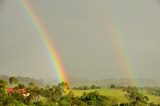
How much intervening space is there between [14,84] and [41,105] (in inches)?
3329

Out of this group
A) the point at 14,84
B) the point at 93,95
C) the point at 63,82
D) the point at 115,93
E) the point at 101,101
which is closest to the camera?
the point at 101,101

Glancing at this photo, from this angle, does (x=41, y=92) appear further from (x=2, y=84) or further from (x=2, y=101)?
(x=2, y=101)

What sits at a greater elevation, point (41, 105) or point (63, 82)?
point (63, 82)

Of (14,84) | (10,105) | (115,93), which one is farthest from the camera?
(115,93)

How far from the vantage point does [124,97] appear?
187 meters

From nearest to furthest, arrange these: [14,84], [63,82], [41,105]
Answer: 1. [41,105]
2. [63,82]
3. [14,84]

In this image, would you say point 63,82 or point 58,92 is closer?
point 58,92

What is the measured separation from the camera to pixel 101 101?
444 feet

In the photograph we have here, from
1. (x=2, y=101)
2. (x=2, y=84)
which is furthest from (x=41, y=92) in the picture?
(x=2, y=101)

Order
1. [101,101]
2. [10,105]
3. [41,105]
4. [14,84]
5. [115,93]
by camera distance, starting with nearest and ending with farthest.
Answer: [10,105] → [41,105] → [101,101] → [14,84] → [115,93]

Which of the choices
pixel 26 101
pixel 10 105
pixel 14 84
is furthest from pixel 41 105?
pixel 14 84

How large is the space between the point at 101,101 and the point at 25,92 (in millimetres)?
30517

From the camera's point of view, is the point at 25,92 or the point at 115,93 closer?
the point at 25,92

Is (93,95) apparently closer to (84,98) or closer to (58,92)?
(84,98)
